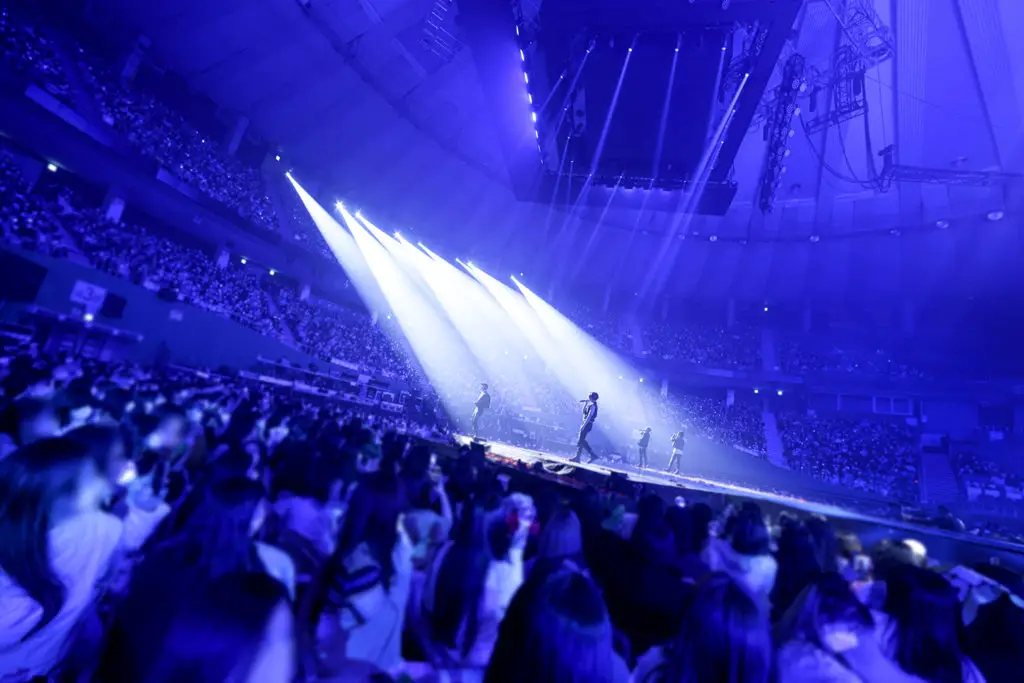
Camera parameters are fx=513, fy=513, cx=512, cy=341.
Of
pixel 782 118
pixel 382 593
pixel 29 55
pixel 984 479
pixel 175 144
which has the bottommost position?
pixel 382 593

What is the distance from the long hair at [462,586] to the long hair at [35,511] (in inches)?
68.6

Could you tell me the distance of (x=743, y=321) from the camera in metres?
35.2

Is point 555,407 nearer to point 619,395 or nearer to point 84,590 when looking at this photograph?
point 619,395

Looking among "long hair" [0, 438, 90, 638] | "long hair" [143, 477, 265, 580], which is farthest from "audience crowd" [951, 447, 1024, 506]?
"long hair" [0, 438, 90, 638]

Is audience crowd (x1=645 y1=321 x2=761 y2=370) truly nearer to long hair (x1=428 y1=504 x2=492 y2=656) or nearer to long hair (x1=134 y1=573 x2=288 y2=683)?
long hair (x1=428 y1=504 x2=492 y2=656)

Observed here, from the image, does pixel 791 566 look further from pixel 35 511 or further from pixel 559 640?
pixel 35 511

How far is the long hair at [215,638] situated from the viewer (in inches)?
49.6

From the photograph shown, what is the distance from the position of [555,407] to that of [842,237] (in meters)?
18.3

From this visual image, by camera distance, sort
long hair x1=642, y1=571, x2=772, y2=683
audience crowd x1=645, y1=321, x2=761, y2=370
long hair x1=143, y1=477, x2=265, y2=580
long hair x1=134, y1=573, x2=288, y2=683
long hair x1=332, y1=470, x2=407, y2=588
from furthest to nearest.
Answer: audience crowd x1=645, y1=321, x2=761, y2=370 < long hair x1=332, y1=470, x2=407, y2=588 < long hair x1=143, y1=477, x2=265, y2=580 < long hair x1=642, y1=571, x2=772, y2=683 < long hair x1=134, y1=573, x2=288, y2=683

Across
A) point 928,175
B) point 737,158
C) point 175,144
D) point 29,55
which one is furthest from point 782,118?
point 175,144

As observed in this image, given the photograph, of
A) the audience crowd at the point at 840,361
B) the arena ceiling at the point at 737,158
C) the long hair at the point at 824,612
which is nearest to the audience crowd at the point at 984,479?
the audience crowd at the point at 840,361

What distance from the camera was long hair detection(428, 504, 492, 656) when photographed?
9.34 feet

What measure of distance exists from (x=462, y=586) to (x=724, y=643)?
155 centimetres

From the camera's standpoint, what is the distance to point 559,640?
1530mm
